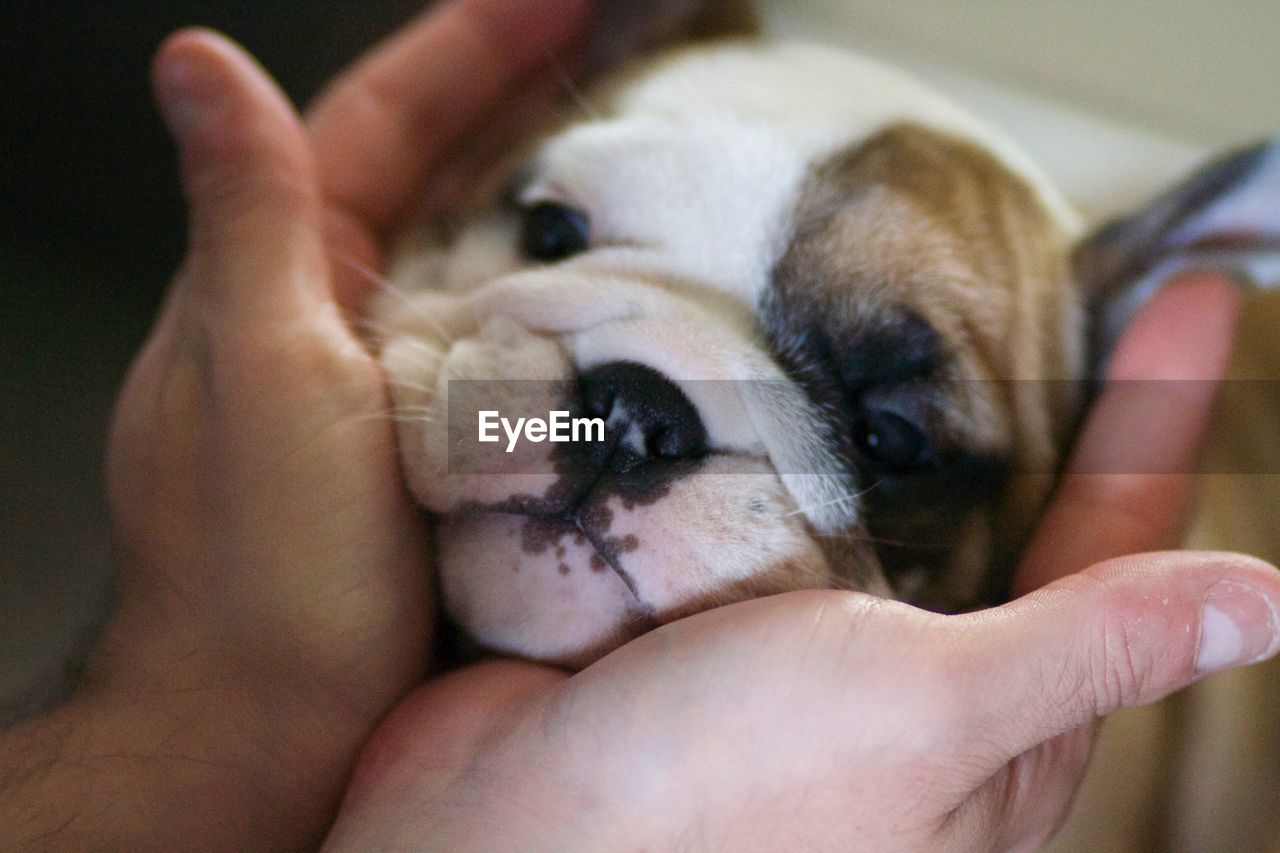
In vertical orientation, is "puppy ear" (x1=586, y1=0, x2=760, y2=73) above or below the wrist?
above

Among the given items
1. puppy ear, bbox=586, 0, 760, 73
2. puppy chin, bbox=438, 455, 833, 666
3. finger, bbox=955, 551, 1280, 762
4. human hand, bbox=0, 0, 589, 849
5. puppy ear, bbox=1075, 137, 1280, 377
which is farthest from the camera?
puppy ear, bbox=586, 0, 760, 73

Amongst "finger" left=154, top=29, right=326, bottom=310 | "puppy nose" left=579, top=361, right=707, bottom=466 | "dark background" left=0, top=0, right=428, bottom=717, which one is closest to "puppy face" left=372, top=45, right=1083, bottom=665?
"puppy nose" left=579, top=361, right=707, bottom=466

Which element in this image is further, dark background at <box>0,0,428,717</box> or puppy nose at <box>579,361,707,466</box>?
dark background at <box>0,0,428,717</box>

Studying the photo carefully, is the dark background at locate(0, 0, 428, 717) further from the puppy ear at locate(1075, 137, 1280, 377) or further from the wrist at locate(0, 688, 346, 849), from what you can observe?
the puppy ear at locate(1075, 137, 1280, 377)

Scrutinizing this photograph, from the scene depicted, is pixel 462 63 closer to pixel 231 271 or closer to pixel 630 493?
pixel 231 271

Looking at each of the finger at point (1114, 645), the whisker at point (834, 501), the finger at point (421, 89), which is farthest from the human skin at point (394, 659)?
the finger at point (421, 89)

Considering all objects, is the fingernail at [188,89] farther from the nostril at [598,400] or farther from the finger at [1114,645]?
the finger at [1114,645]

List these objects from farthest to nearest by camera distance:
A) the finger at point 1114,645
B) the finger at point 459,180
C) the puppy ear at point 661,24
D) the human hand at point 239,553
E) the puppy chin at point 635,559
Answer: the puppy ear at point 661,24
the finger at point 459,180
the human hand at point 239,553
the puppy chin at point 635,559
the finger at point 1114,645
